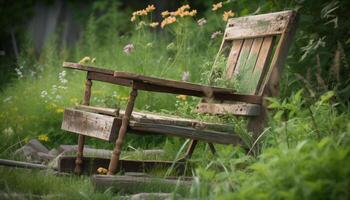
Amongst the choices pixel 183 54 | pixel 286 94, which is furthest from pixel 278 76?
pixel 183 54

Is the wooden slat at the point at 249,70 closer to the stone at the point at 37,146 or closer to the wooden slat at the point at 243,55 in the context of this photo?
the wooden slat at the point at 243,55

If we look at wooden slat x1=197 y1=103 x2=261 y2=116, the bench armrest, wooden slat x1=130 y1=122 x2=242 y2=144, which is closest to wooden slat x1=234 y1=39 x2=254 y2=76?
wooden slat x1=197 y1=103 x2=261 y2=116

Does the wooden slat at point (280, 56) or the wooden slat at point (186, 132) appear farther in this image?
the wooden slat at point (280, 56)

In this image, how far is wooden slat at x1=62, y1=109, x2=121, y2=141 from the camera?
15.5ft

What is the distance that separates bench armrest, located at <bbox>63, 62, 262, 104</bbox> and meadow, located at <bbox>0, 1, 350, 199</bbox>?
16cm

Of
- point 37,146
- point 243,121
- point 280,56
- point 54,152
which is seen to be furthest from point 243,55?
point 37,146

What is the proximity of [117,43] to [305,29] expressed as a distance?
427cm

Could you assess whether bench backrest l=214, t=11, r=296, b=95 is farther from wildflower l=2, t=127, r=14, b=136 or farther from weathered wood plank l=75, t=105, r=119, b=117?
wildflower l=2, t=127, r=14, b=136

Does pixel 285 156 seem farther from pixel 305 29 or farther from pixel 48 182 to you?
pixel 305 29

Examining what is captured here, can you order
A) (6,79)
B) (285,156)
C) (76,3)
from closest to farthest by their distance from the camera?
(285,156) < (6,79) < (76,3)

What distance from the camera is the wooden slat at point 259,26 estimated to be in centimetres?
515

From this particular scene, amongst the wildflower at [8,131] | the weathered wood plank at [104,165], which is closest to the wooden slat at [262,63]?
the weathered wood plank at [104,165]

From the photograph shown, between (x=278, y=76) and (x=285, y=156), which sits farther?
(x=278, y=76)

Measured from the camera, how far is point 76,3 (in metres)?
16.0
